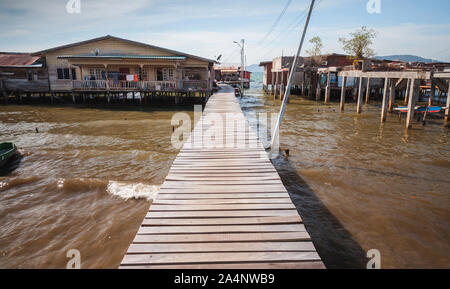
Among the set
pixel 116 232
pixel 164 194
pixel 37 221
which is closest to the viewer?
pixel 164 194

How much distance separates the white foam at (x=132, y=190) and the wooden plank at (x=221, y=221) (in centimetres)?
384

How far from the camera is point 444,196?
25.2 ft

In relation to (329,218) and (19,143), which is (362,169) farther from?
(19,143)

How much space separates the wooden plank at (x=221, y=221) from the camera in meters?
4.04

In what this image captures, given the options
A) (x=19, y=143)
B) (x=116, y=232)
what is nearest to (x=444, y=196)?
(x=116, y=232)

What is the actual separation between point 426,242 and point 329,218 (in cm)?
201

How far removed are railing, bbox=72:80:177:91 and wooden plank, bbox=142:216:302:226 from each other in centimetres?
2294

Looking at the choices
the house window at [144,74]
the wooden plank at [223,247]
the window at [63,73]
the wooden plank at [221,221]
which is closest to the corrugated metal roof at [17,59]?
the window at [63,73]

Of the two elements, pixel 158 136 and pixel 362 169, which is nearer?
pixel 362 169

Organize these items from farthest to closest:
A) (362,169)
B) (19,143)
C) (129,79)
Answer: (129,79) → (19,143) → (362,169)

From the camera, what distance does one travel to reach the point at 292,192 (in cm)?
816

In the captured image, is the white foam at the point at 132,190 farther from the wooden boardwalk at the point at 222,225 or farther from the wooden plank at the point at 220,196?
the wooden plank at the point at 220,196

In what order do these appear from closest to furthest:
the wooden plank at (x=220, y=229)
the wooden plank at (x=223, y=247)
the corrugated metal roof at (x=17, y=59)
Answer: the wooden plank at (x=223, y=247) < the wooden plank at (x=220, y=229) < the corrugated metal roof at (x=17, y=59)
